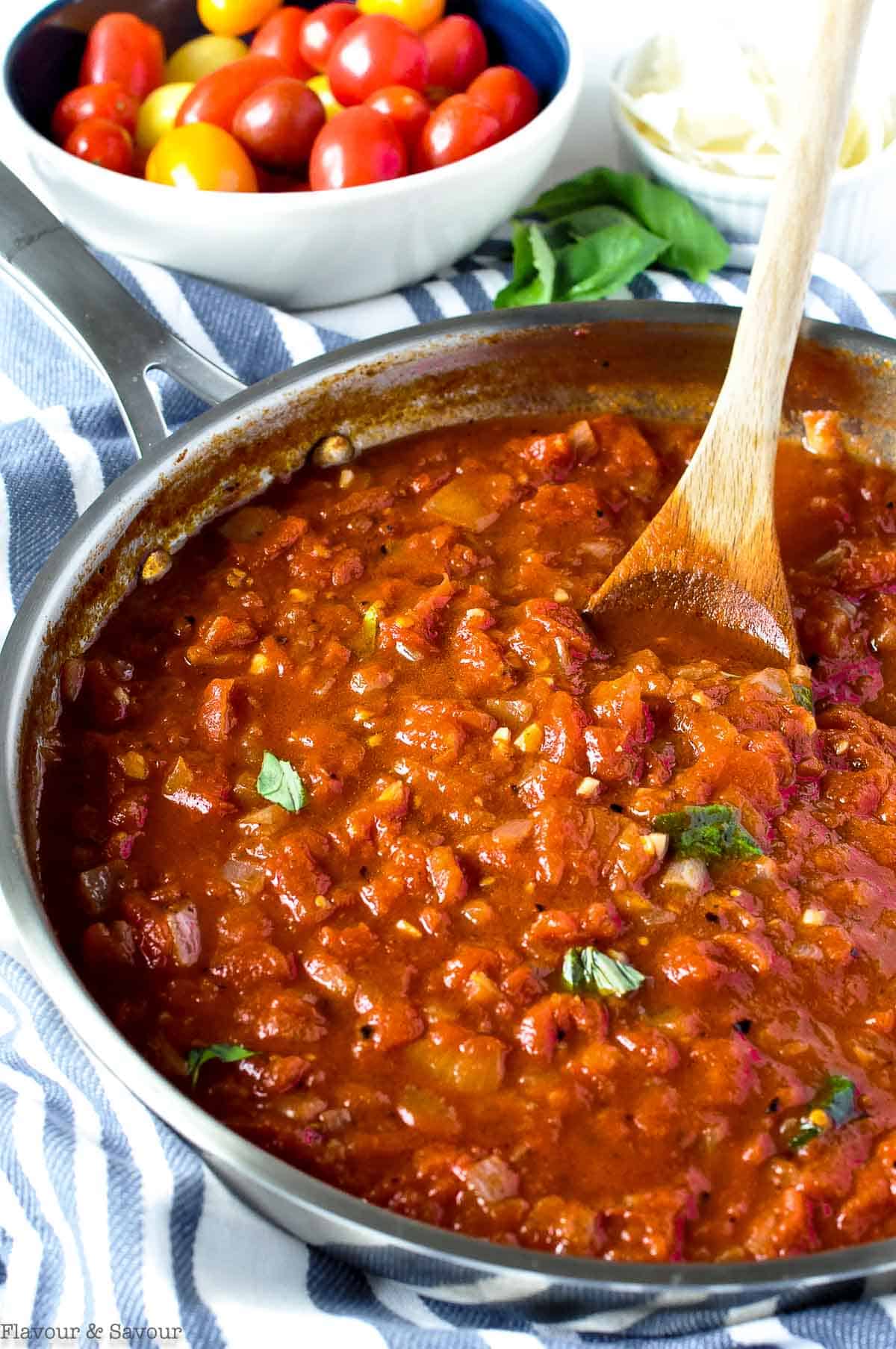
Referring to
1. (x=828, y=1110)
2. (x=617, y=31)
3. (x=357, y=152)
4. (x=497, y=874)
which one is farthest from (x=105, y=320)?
(x=617, y=31)

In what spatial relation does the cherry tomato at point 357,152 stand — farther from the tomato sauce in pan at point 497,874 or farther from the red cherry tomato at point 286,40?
the tomato sauce in pan at point 497,874

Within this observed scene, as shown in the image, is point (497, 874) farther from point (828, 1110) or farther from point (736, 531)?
point (736, 531)

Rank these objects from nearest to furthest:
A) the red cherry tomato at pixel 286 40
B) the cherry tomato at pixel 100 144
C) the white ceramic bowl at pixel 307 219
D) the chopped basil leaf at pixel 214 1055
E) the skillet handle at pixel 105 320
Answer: the chopped basil leaf at pixel 214 1055, the skillet handle at pixel 105 320, the white ceramic bowl at pixel 307 219, the cherry tomato at pixel 100 144, the red cherry tomato at pixel 286 40

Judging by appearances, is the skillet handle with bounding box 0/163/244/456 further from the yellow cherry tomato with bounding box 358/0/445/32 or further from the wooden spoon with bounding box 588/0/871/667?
the yellow cherry tomato with bounding box 358/0/445/32

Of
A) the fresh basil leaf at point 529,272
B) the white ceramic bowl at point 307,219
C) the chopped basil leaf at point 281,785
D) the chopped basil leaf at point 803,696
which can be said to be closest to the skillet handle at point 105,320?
the white ceramic bowl at point 307,219

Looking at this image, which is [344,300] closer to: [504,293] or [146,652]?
[504,293]
